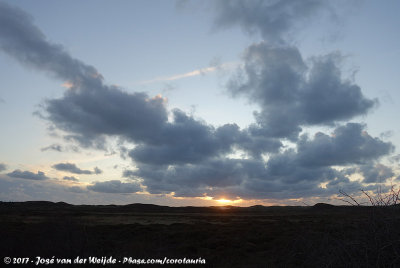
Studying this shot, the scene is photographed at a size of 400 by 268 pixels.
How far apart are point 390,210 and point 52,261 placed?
13976 millimetres

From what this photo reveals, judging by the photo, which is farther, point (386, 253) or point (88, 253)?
point (88, 253)

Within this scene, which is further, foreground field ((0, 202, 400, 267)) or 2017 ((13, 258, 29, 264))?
2017 ((13, 258, 29, 264))

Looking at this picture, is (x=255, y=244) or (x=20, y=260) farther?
(x=255, y=244)

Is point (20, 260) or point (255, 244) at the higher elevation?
point (20, 260)

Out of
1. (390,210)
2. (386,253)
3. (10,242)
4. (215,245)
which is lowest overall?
(215,245)

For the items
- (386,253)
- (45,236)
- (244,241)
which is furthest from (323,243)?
(244,241)

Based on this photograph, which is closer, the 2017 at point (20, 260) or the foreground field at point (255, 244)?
the foreground field at point (255, 244)

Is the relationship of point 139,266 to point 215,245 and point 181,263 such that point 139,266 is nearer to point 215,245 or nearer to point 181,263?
point 181,263

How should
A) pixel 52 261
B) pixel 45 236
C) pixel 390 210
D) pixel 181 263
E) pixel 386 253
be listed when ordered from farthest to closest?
pixel 181 263, pixel 45 236, pixel 52 261, pixel 390 210, pixel 386 253

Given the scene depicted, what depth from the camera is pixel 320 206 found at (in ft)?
491

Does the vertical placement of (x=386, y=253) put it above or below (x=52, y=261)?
above

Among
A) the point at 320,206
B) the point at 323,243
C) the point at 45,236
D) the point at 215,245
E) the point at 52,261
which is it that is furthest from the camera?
the point at 320,206

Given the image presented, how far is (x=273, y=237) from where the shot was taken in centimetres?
3250

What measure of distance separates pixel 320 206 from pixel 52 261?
15510cm
